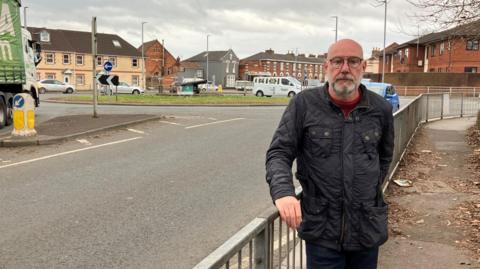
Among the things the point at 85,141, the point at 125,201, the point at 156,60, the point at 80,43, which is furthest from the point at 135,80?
the point at 125,201

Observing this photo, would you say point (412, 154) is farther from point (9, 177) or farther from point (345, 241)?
point (345, 241)

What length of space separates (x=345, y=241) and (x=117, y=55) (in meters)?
78.4

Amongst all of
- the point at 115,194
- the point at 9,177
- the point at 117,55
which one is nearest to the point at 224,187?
the point at 115,194

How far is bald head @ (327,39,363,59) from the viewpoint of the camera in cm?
267

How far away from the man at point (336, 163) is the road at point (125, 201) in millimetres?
2187

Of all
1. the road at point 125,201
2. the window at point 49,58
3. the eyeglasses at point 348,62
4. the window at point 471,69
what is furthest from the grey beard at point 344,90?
the window at point 49,58

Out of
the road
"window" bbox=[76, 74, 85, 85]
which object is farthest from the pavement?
"window" bbox=[76, 74, 85, 85]

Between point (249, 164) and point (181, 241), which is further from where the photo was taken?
point (249, 164)

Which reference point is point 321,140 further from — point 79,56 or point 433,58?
point 79,56

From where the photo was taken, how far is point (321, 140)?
2.61 metres

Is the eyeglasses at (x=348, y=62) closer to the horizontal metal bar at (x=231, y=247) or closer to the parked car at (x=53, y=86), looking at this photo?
the horizontal metal bar at (x=231, y=247)

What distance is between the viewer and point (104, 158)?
10375mm

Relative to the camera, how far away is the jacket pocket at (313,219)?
2.61 metres

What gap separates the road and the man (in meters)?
2.19
